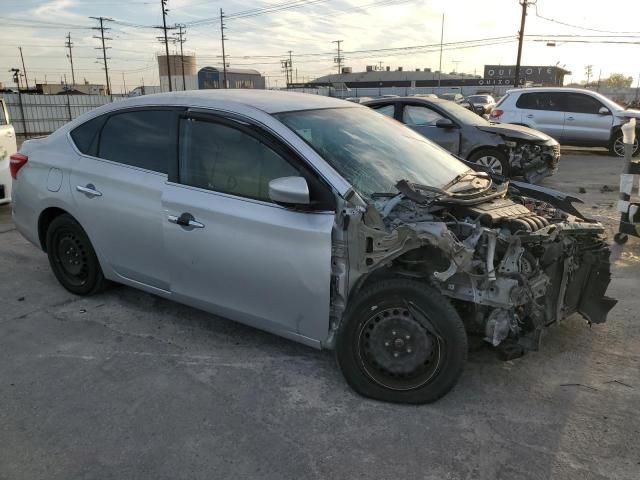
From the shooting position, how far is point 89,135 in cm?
430

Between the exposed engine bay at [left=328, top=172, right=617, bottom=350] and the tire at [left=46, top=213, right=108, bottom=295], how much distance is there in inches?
92.0

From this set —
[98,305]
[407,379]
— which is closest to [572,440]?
[407,379]

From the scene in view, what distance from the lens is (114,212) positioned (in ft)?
13.0

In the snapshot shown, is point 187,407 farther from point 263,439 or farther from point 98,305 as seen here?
point 98,305

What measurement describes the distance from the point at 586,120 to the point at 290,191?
1341cm

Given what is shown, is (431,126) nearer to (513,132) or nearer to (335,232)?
(513,132)

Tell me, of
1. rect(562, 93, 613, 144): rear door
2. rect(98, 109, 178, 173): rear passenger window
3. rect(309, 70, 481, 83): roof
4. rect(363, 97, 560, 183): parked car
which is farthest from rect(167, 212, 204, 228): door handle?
rect(309, 70, 481, 83): roof

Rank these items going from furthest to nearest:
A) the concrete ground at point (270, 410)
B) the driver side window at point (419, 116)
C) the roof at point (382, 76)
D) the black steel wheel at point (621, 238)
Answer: the roof at point (382, 76) < the driver side window at point (419, 116) < the black steel wheel at point (621, 238) < the concrete ground at point (270, 410)

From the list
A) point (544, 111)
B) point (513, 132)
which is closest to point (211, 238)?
point (513, 132)

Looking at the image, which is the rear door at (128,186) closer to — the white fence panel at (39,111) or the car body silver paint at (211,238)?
the car body silver paint at (211,238)

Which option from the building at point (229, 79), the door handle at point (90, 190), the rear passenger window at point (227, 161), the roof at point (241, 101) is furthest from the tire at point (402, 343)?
the building at point (229, 79)

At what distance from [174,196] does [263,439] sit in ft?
5.59

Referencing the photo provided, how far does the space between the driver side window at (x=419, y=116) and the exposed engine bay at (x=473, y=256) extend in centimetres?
663

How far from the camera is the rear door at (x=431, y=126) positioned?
31.1 ft
